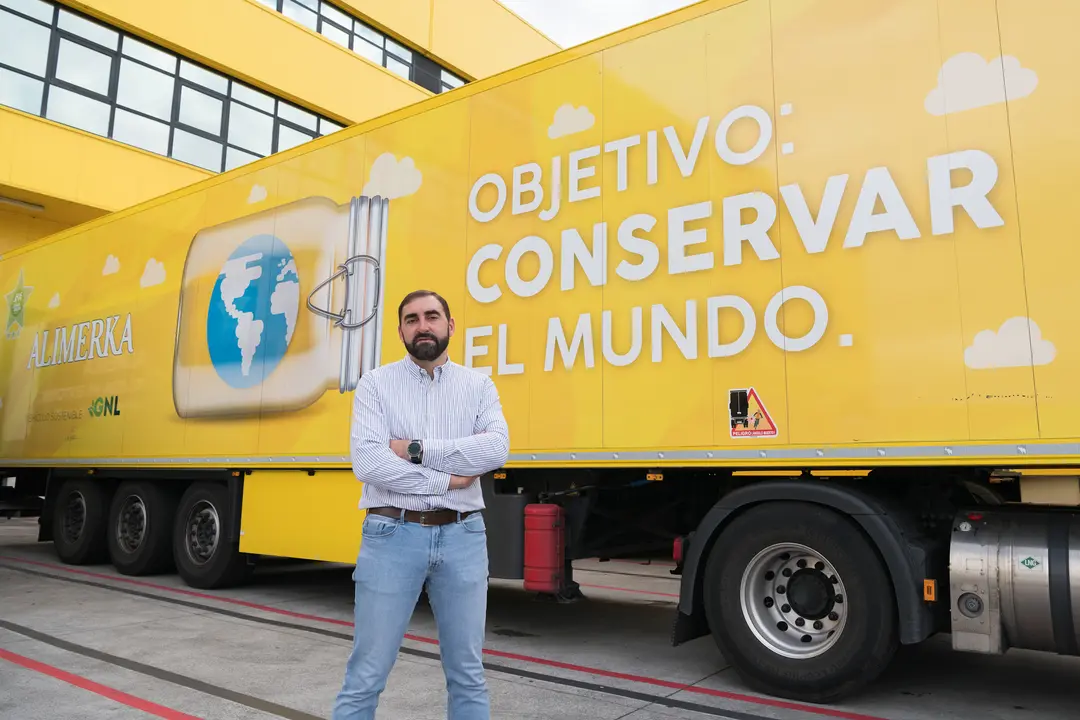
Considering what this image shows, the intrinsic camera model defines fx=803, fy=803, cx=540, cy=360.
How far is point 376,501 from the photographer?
9.55 feet

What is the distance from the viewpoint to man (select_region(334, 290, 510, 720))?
2.77 meters

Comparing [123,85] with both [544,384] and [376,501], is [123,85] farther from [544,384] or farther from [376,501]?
[376,501]

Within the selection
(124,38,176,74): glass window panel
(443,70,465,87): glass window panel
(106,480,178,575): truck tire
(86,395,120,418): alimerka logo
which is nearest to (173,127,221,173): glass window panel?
(124,38,176,74): glass window panel

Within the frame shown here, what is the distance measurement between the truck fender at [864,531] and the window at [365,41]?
18455 mm

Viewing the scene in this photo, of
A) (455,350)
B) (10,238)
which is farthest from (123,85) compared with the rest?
(455,350)

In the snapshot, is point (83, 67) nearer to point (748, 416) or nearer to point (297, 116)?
point (297, 116)

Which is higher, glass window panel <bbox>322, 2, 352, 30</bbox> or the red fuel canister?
glass window panel <bbox>322, 2, 352, 30</bbox>

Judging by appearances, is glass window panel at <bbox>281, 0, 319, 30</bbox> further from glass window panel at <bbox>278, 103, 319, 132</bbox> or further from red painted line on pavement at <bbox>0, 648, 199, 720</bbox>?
red painted line on pavement at <bbox>0, 648, 199, 720</bbox>

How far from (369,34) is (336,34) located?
1.33 meters

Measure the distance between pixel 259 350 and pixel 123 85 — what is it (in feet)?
45.7

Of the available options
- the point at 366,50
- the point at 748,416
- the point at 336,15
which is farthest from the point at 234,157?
the point at 748,416

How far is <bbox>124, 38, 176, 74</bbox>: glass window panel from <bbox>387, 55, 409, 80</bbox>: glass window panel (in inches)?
278

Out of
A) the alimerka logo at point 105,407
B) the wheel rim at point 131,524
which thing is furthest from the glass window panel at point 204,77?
the wheel rim at point 131,524

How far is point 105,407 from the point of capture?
9.79 m
